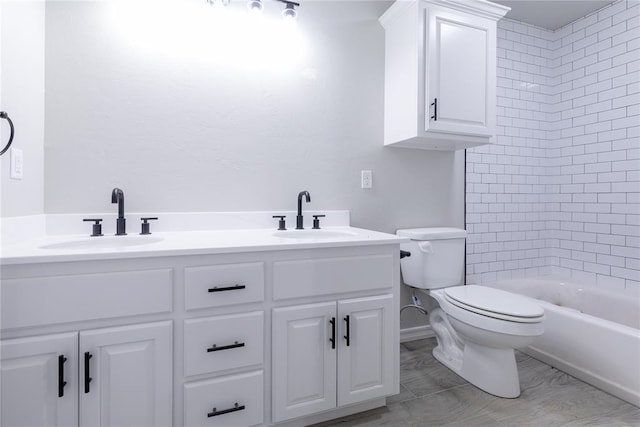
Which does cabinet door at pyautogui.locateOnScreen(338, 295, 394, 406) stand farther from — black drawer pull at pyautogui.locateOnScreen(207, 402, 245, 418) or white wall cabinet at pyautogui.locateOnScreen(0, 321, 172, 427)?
white wall cabinet at pyautogui.locateOnScreen(0, 321, 172, 427)

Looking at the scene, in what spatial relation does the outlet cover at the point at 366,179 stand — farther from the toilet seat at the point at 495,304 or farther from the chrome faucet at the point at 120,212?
the chrome faucet at the point at 120,212

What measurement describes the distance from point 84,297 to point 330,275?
0.88 meters

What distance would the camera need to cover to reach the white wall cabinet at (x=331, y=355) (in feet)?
Result: 4.25

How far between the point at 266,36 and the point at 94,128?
3.41ft

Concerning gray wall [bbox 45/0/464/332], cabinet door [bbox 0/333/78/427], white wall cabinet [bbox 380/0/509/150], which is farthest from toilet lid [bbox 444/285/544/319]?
cabinet door [bbox 0/333/78/427]

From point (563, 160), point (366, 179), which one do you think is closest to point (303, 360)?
point (366, 179)

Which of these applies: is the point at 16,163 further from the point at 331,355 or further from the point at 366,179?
the point at 366,179

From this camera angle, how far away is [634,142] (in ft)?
7.43

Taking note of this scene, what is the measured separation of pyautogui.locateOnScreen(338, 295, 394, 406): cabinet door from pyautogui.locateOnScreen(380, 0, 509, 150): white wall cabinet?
1050mm

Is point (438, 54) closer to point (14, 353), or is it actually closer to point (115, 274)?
point (115, 274)

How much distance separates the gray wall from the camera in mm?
1505

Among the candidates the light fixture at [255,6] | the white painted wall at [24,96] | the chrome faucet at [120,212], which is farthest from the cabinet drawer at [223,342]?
the light fixture at [255,6]

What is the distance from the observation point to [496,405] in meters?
1.57

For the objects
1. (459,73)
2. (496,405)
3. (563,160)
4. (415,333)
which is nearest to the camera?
(496,405)
